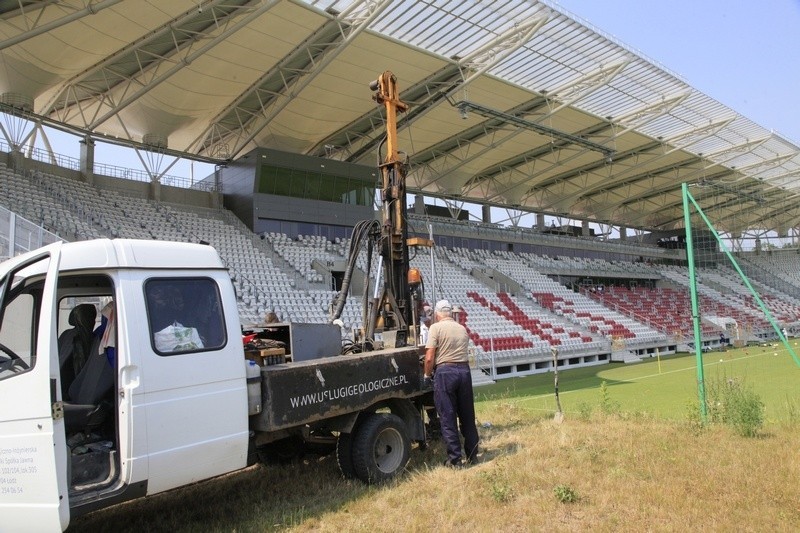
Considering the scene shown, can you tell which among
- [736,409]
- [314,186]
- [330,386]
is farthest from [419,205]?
[330,386]

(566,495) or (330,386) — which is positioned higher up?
(330,386)

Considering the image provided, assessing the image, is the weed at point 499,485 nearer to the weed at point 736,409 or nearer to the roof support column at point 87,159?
the weed at point 736,409

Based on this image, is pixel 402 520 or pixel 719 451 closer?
pixel 402 520

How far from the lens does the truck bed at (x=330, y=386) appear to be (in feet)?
15.3

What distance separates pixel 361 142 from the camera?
29328 millimetres

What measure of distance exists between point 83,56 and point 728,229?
116 ft

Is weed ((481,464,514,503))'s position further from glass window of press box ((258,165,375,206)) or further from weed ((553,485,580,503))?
glass window of press box ((258,165,375,206))

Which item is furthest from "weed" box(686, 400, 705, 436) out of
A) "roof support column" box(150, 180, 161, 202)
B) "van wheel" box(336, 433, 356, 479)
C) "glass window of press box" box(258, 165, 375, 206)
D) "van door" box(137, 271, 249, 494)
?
"roof support column" box(150, 180, 161, 202)

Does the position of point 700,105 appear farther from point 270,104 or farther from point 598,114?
point 270,104

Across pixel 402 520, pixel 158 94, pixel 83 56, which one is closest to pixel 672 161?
pixel 158 94

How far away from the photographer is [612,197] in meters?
45.9

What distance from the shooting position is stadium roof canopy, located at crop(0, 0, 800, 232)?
704 inches

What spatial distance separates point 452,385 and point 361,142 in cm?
2488

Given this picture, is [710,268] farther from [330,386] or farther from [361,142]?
[330,386]
